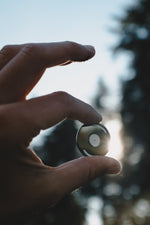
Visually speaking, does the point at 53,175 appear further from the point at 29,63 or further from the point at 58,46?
the point at 58,46

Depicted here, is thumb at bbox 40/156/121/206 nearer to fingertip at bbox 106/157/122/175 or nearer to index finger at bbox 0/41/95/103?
fingertip at bbox 106/157/122/175

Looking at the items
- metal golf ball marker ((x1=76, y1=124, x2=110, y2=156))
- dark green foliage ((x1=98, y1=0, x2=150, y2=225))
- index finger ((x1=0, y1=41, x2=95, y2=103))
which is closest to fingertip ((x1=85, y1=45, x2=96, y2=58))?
index finger ((x1=0, y1=41, x2=95, y2=103))

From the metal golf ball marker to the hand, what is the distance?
269mm

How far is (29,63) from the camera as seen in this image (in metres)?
1.87

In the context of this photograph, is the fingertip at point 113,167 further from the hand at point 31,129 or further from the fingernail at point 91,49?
the fingernail at point 91,49

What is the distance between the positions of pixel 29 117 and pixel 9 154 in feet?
0.98

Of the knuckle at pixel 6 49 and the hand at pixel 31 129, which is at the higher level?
the knuckle at pixel 6 49

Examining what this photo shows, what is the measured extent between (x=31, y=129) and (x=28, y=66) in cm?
44

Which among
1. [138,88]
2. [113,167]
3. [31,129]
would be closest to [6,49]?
[31,129]

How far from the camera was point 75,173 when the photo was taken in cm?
193

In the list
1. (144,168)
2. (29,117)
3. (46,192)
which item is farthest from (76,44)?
(144,168)

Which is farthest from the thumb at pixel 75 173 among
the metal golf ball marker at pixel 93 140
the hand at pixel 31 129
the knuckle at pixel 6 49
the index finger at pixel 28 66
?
the knuckle at pixel 6 49

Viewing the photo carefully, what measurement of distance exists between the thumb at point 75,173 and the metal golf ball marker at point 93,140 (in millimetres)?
259

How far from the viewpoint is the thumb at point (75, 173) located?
74.8 inches
